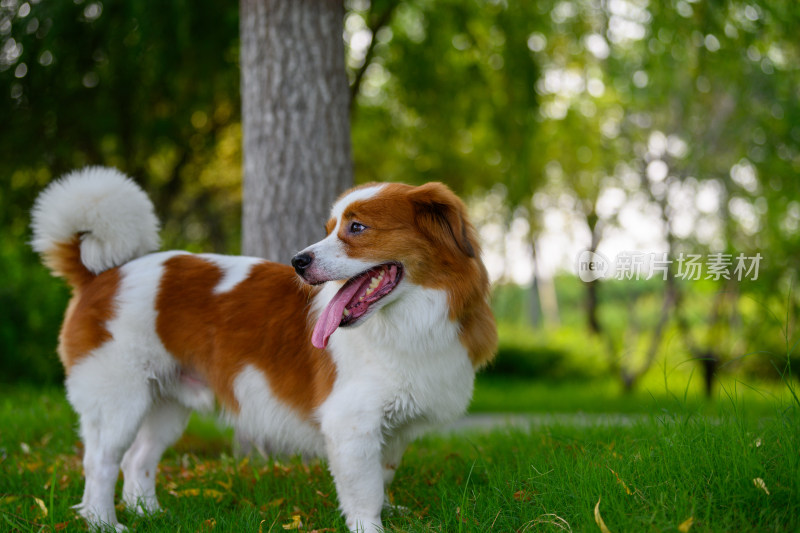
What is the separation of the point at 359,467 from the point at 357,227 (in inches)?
42.5

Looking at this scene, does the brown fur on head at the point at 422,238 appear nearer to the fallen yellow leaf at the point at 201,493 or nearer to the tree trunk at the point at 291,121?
the tree trunk at the point at 291,121

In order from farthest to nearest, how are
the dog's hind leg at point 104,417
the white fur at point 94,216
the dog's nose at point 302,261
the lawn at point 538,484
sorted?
1. the white fur at point 94,216
2. the dog's hind leg at point 104,417
3. the dog's nose at point 302,261
4. the lawn at point 538,484

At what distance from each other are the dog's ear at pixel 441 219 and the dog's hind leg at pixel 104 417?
1.67m

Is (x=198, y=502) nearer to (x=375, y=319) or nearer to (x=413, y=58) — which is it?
(x=375, y=319)

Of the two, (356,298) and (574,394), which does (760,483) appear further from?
(574,394)

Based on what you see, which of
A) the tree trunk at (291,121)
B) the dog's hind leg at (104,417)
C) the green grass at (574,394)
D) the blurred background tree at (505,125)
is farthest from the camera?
the green grass at (574,394)

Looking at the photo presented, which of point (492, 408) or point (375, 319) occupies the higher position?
point (375, 319)

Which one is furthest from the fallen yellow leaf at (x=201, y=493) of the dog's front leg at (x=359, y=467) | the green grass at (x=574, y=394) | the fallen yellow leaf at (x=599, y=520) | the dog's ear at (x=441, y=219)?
the green grass at (x=574, y=394)

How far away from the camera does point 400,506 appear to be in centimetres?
345

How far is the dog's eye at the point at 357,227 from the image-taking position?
3.02m

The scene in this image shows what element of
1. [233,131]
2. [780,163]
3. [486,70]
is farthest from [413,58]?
[780,163]

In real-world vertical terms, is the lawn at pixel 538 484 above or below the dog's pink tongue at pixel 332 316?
below

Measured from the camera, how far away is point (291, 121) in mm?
4523

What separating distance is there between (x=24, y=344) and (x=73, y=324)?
5.21 metres
